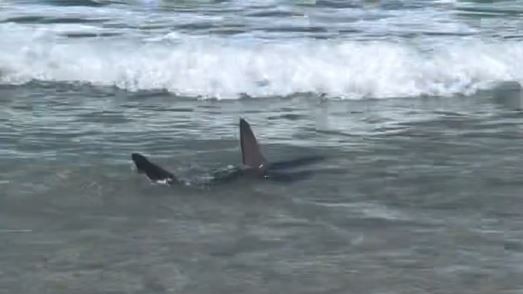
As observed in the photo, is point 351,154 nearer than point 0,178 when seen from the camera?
No

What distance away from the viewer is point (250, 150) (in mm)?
4801

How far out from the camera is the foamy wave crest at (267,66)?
24.0 ft

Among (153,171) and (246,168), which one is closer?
(153,171)

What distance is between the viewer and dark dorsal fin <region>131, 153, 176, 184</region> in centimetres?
463

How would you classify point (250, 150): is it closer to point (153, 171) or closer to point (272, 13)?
point (153, 171)

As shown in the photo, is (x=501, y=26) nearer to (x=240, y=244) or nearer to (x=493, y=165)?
(x=493, y=165)

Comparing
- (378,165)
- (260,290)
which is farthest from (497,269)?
(378,165)

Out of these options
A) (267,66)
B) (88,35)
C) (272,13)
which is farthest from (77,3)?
(267,66)

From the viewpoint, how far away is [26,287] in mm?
3438

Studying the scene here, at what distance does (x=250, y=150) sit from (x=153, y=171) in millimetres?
445

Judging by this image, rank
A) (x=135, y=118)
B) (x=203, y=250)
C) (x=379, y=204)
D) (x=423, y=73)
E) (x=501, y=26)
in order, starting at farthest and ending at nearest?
(x=501, y=26)
(x=423, y=73)
(x=135, y=118)
(x=379, y=204)
(x=203, y=250)

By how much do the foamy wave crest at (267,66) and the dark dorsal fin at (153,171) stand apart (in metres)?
2.49

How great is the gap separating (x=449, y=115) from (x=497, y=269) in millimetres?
2813

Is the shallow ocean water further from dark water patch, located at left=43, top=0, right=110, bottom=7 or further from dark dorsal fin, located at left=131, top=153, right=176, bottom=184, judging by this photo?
dark water patch, located at left=43, top=0, right=110, bottom=7
